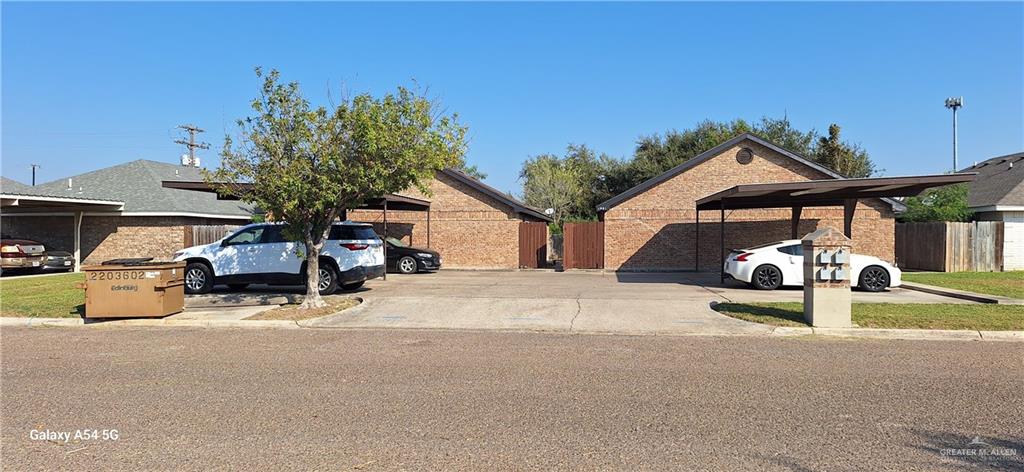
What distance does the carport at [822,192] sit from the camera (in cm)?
1557

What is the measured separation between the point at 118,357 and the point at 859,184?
15500 mm

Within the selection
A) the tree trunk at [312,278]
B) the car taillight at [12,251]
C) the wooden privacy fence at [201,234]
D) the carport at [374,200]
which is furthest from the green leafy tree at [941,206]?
the car taillight at [12,251]

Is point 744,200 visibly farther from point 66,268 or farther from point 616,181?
point 616,181

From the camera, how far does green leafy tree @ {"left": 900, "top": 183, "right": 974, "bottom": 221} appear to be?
1017 inches

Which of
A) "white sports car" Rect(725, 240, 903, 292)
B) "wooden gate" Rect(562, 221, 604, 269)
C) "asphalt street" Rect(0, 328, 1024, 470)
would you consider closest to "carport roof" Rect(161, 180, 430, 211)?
"wooden gate" Rect(562, 221, 604, 269)

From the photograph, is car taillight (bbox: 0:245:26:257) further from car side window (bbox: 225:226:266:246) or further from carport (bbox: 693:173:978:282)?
carport (bbox: 693:173:978:282)

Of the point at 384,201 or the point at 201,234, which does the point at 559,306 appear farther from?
the point at 201,234

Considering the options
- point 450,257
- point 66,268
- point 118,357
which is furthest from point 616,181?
point 118,357

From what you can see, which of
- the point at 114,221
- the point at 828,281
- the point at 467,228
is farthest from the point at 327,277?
the point at 114,221

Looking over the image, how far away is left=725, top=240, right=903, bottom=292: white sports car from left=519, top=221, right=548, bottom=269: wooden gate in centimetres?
1068

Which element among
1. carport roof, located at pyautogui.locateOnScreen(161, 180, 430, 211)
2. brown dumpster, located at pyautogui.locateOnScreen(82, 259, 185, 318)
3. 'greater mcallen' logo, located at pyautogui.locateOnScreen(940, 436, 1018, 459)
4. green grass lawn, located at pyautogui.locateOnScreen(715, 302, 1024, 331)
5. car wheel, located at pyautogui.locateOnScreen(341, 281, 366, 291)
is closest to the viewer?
'greater mcallen' logo, located at pyautogui.locateOnScreen(940, 436, 1018, 459)

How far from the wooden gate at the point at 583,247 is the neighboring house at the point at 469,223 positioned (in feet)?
6.70

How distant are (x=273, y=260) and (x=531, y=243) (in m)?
12.7

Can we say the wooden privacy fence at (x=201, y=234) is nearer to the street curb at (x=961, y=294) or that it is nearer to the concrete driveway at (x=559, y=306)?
the concrete driveway at (x=559, y=306)
